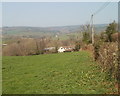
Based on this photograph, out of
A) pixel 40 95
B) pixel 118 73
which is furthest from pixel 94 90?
pixel 40 95

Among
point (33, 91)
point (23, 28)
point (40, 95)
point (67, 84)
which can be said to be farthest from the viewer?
point (23, 28)

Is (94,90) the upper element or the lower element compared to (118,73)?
lower

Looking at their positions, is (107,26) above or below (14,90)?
above

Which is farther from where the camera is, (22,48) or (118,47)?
(22,48)

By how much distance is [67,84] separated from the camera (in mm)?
7520

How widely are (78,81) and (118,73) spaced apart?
69.5 inches

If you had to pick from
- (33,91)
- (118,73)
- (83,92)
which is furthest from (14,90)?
(118,73)

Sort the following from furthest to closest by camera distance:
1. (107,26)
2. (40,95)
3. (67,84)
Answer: (107,26), (67,84), (40,95)

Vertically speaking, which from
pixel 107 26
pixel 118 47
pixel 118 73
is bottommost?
pixel 118 73

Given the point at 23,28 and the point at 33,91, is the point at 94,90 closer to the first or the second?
the point at 33,91

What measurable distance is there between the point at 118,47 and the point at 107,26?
26500mm

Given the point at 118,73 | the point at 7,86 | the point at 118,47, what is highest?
the point at 118,47

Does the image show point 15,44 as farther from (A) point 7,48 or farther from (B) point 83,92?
(B) point 83,92

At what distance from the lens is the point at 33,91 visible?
6.79 metres
